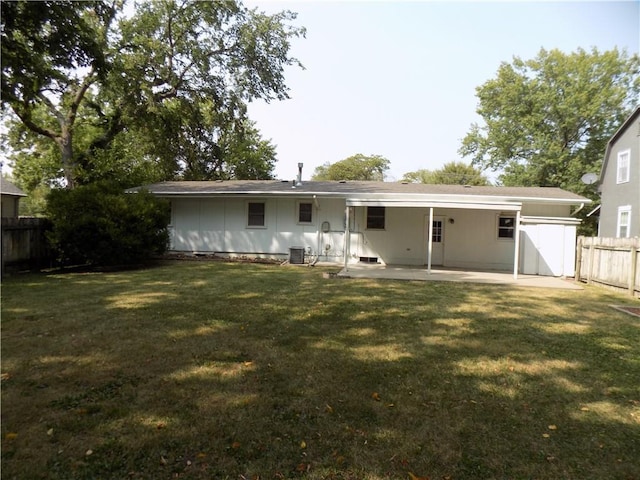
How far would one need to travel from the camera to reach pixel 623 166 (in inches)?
690

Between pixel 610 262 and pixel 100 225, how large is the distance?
1374 centimetres

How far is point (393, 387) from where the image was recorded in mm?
3740

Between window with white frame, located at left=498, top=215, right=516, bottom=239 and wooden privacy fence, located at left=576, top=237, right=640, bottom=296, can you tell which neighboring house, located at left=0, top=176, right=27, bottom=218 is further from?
wooden privacy fence, located at left=576, top=237, right=640, bottom=296

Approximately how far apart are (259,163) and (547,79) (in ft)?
77.4

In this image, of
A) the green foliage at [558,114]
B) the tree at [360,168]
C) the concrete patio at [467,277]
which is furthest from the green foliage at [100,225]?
the tree at [360,168]

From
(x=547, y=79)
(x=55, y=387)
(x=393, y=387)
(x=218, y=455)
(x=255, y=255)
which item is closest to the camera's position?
(x=218, y=455)

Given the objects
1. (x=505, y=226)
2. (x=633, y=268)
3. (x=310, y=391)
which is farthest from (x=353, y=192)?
(x=310, y=391)

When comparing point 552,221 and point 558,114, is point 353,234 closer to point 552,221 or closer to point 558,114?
point 552,221

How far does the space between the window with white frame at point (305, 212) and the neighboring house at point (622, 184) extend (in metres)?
13.3

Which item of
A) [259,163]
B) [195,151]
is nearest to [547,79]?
[259,163]

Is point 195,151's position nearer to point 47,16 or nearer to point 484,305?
point 47,16

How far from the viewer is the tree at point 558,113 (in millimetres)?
28062

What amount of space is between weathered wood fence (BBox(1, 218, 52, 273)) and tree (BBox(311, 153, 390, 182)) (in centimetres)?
4502

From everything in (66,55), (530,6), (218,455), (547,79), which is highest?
(547,79)
